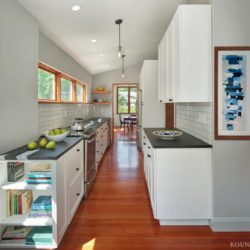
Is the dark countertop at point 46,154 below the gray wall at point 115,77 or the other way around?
below

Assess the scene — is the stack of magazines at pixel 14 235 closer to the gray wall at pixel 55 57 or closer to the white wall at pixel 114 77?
the gray wall at pixel 55 57

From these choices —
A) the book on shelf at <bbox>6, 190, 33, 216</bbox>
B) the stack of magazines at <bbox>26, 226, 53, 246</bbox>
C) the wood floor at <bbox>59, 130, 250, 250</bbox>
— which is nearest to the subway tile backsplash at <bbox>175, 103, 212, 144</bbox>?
the wood floor at <bbox>59, 130, 250, 250</bbox>

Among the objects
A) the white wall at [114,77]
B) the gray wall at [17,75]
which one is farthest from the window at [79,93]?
the gray wall at [17,75]

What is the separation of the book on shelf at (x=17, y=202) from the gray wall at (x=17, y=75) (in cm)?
43

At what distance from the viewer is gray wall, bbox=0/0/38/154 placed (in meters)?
2.20

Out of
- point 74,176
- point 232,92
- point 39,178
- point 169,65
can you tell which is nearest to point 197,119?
point 232,92

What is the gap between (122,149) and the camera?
690cm

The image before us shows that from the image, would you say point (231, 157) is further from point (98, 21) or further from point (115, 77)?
point (115, 77)

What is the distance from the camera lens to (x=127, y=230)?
2.36m

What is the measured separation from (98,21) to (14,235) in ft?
10.3

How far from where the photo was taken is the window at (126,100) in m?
12.4

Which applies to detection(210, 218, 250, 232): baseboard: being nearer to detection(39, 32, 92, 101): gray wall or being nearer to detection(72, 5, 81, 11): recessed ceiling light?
detection(72, 5, 81, 11): recessed ceiling light

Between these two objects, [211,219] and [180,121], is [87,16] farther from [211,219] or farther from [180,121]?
[211,219]

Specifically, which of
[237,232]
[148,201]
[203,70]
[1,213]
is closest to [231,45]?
[203,70]
